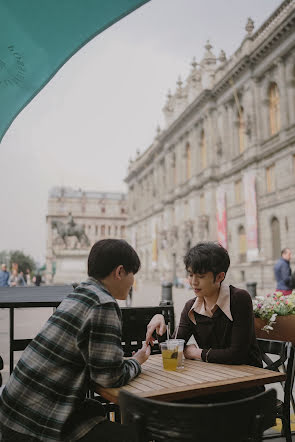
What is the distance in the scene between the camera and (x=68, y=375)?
186 cm

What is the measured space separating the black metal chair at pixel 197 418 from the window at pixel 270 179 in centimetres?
2874

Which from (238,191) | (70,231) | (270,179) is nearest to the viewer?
(270,179)

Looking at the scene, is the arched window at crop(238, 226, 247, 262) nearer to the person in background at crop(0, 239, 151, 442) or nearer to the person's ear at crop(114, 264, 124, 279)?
the person's ear at crop(114, 264, 124, 279)

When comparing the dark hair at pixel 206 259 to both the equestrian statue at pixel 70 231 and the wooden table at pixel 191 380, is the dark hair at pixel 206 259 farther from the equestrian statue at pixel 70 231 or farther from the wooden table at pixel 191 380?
the equestrian statue at pixel 70 231

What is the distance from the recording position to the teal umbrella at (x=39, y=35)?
7.20ft

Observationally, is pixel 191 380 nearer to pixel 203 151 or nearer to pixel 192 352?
pixel 192 352

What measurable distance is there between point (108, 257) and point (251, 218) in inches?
1110

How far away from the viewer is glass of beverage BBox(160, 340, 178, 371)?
2242 millimetres

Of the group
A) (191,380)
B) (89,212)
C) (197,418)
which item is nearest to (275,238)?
(191,380)

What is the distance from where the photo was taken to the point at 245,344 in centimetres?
242

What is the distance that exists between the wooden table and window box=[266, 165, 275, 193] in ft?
91.7

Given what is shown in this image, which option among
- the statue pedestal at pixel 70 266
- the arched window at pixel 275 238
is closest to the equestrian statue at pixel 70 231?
the statue pedestal at pixel 70 266

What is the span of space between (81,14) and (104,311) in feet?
5.01

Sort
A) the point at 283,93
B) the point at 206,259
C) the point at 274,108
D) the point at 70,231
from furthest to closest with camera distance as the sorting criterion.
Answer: the point at 70,231 → the point at 274,108 → the point at 283,93 → the point at 206,259
